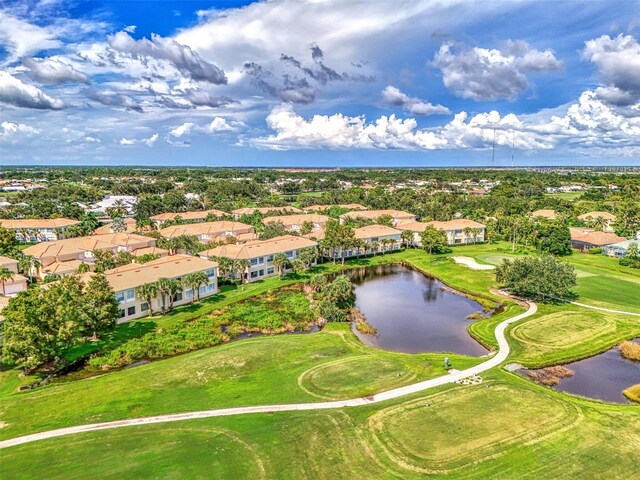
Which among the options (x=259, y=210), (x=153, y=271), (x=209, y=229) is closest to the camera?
(x=153, y=271)

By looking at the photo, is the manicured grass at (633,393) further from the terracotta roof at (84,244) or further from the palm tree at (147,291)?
the terracotta roof at (84,244)

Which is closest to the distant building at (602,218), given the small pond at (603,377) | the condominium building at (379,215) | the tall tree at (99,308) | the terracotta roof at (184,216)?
the condominium building at (379,215)

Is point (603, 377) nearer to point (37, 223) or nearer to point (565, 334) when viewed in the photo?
point (565, 334)

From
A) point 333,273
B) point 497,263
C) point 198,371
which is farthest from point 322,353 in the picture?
point 497,263

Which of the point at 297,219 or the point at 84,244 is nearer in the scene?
the point at 84,244

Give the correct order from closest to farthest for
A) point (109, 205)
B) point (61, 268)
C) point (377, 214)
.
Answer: point (61, 268)
point (377, 214)
point (109, 205)

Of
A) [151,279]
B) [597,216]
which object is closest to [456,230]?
[597,216]
